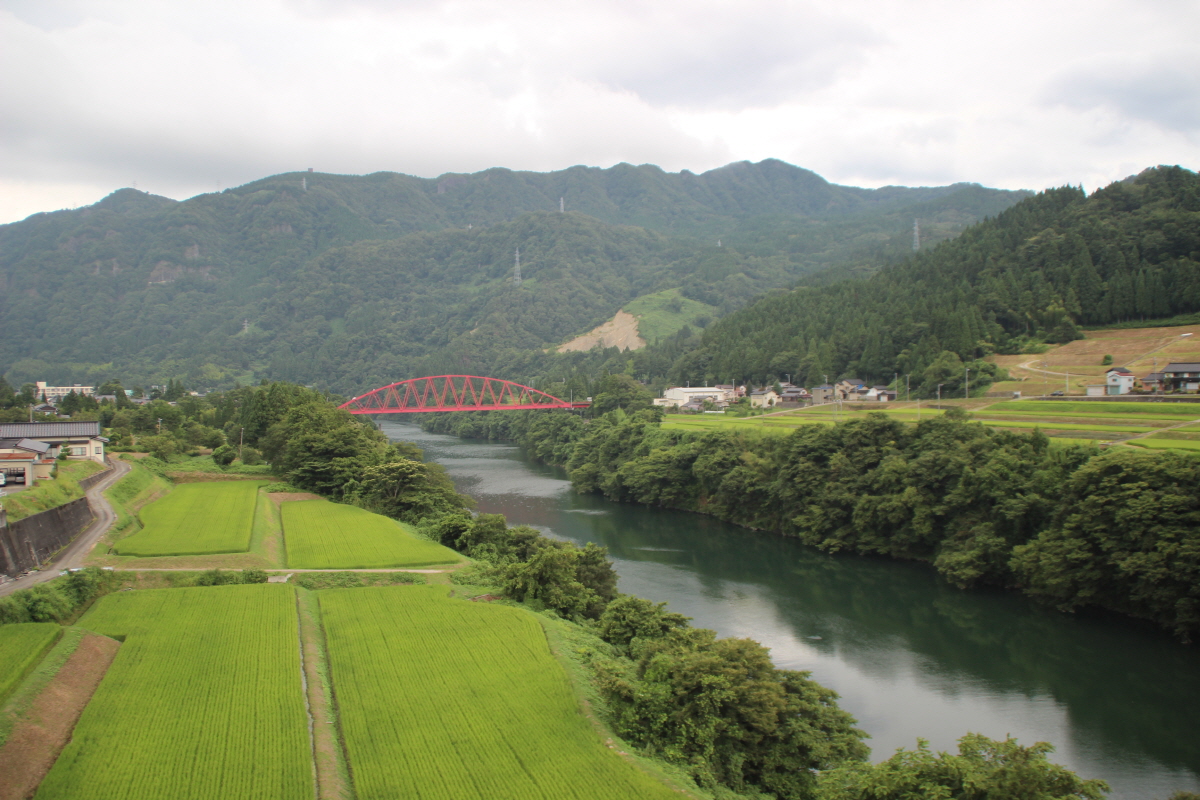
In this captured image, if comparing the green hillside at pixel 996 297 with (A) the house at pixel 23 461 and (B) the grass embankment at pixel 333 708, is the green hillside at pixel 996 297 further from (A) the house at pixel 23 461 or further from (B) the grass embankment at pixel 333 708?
(A) the house at pixel 23 461

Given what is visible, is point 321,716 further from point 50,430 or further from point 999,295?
point 999,295

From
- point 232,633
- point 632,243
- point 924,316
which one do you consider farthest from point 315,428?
point 632,243

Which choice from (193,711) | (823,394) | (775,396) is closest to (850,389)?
→ (823,394)

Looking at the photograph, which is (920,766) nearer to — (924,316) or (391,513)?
(391,513)

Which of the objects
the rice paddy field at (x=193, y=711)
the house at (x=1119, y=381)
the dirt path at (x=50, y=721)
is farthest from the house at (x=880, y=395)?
the dirt path at (x=50, y=721)

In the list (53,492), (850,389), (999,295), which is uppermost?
(999,295)

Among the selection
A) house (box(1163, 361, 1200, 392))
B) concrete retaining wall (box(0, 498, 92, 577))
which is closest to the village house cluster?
house (box(1163, 361, 1200, 392))
